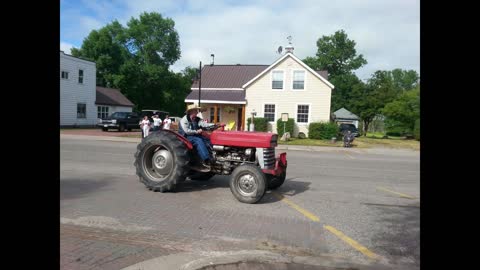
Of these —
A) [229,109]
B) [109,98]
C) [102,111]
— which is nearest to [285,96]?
[229,109]

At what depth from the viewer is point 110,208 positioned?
610 centimetres

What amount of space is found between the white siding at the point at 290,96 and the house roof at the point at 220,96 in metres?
1.23

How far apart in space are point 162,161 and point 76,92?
32.9 m

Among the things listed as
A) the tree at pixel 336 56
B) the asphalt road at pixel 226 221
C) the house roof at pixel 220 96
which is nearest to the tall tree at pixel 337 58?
the tree at pixel 336 56

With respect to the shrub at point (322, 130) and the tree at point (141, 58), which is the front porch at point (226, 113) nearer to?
the shrub at point (322, 130)

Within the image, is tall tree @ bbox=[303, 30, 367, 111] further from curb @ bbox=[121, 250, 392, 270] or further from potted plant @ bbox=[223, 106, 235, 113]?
curb @ bbox=[121, 250, 392, 270]

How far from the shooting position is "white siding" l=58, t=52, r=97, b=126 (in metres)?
34.7

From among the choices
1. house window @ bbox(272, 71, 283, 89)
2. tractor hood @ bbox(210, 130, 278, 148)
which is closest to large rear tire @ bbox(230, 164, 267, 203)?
tractor hood @ bbox(210, 130, 278, 148)

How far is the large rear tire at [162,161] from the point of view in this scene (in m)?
7.31

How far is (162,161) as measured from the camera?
772 cm

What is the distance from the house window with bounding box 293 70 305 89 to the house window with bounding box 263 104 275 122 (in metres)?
2.69

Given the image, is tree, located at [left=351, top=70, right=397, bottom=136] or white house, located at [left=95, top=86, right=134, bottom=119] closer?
white house, located at [left=95, top=86, right=134, bottom=119]
